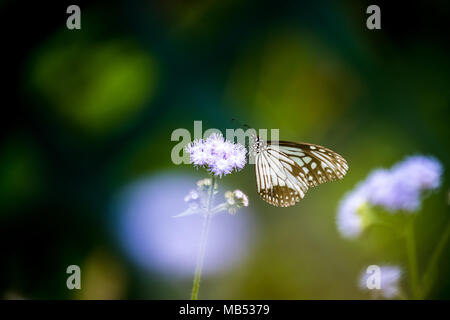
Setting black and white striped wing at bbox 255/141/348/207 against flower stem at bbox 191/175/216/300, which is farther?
black and white striped wing at bbox 255/141/348/207

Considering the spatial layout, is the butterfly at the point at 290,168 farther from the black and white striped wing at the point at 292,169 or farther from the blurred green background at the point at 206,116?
the blurred green background at the point at 206,116

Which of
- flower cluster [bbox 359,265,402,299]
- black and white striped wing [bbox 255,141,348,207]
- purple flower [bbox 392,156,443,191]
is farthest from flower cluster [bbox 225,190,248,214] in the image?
purple flower [bbox 392,156,443,191]

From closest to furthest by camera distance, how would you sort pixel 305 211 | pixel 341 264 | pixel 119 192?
pixel 119 192 < pixel 341 264 < pixel 305 211

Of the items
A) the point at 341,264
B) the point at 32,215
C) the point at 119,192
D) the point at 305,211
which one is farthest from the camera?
the point at 305,211

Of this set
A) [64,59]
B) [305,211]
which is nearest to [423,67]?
[305,211]

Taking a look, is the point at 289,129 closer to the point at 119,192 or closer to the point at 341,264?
the point at 341,264

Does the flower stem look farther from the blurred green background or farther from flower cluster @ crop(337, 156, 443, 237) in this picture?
the blurred green background
